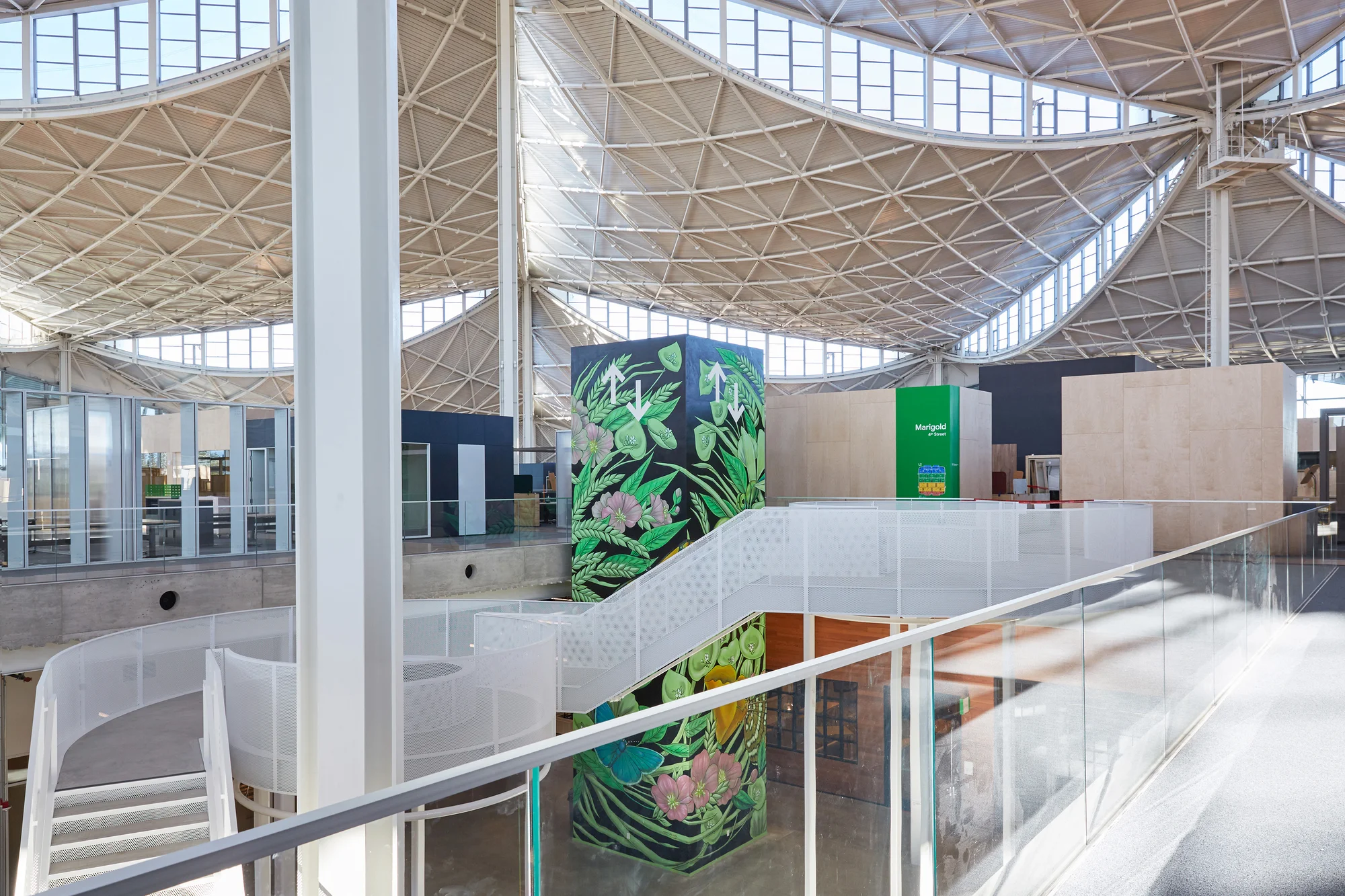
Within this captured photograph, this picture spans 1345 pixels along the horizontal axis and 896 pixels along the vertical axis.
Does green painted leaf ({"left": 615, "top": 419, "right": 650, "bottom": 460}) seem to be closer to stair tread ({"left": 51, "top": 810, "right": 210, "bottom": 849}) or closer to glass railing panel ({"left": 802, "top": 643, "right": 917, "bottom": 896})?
stair tread ({"left": 51, "top": 810, "right": 210, "bottom": 849})

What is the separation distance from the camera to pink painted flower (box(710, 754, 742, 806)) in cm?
286

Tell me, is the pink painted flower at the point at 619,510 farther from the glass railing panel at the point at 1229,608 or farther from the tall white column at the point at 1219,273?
the tall white column at the point at 1219,273

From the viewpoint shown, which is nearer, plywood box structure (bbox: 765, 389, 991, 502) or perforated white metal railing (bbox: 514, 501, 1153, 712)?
perforated white metal railing (bbox: 514, 501, 1153, 712)

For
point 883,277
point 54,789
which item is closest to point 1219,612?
point 54,789

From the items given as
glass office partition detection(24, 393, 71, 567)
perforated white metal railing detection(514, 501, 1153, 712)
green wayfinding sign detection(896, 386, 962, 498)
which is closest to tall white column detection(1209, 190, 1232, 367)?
green wayfinding sign detection(896, 386, 962, 498)

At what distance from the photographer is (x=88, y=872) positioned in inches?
329

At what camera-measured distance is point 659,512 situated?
19.7 metres

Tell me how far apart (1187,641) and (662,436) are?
13.5 m

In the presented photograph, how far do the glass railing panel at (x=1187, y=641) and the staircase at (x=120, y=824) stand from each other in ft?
28.0

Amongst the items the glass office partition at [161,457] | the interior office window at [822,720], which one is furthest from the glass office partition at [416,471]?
the interior office window at [822,720]

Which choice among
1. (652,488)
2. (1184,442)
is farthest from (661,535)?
(1184,442)

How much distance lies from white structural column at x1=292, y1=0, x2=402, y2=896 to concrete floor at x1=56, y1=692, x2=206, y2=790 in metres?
6.53

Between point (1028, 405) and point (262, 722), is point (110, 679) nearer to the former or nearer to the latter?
point (262, 722)

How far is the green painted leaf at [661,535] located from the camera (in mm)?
19531
